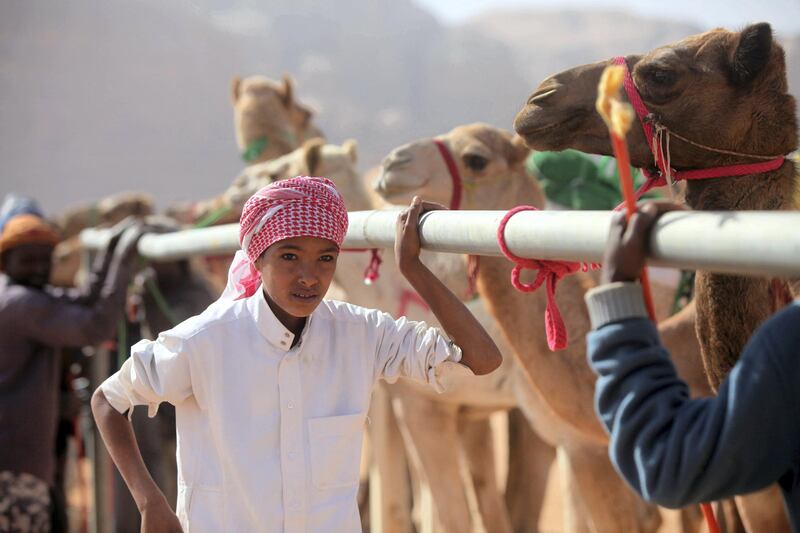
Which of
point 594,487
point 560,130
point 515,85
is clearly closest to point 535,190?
point 594,487

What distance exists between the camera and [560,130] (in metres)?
3.23

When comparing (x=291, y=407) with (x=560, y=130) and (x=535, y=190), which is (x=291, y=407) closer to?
(x=560, y=130)

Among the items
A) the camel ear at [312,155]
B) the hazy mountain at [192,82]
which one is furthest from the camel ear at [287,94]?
the hazy mountain at [192,82]

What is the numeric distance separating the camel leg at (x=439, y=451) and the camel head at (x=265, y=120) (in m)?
3.29

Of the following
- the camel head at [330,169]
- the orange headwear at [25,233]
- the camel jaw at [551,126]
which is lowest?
the camel jaw at [551,126]

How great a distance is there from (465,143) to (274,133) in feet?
12.9

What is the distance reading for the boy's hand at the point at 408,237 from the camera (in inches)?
104

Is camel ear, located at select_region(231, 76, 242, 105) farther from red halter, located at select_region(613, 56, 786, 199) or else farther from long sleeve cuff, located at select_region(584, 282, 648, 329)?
long sleeve cuff, located at select_region(584, 282, 648, 329)

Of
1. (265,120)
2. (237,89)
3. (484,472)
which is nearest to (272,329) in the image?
(484,472)

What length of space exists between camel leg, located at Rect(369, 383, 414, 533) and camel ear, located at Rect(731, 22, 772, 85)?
3.55 m

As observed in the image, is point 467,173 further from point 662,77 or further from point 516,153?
point 662,77

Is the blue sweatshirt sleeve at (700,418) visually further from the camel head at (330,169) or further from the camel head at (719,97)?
the camel head at (330,169)

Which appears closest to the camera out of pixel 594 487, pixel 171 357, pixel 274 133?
pixel 171 357

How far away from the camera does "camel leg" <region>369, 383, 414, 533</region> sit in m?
6.20
